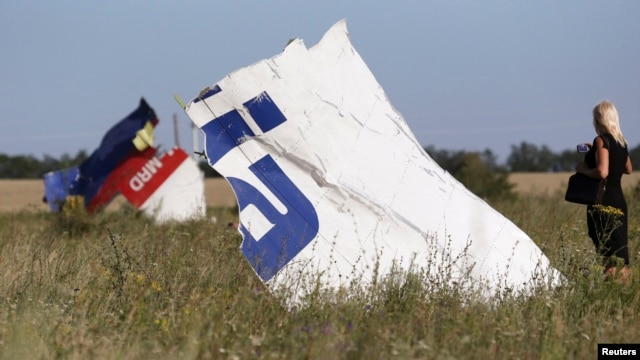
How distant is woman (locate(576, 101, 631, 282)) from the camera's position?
6230 millimetres

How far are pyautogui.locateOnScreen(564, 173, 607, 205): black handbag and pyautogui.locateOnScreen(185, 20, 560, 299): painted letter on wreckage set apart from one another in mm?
517

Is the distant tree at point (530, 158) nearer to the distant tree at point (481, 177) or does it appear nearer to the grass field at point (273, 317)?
the distant tree at point (481, 177)

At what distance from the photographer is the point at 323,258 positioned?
561 cm

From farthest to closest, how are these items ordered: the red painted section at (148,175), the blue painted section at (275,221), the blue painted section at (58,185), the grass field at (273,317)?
the blue painted section at (58,185) → the red painted section at (148,175) → the blue painted section at (275,221) → the grass field at (273,317)

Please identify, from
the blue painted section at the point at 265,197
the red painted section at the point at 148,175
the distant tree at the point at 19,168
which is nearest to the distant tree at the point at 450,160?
the red painted section at the point at 148,175

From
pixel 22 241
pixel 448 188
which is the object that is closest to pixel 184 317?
pixel 448 188

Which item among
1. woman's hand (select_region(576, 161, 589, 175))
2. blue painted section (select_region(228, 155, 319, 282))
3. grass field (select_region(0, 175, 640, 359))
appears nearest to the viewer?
grass field (select_region(0, 175, 640, 359))

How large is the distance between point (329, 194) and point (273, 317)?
1.04m

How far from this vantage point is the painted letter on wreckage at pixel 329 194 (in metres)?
5.61

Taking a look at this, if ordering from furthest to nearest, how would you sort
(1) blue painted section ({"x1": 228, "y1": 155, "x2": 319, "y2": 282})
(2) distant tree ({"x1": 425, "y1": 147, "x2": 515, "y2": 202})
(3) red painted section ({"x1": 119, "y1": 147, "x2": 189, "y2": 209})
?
(2) distant tree ({"x1": 425, "y1": 147, "x2": 515, "y2": 202}) < (3) red painted section ({"x1": 119, "y1": 147, "x2": 189, "y2": 209}) < (1) blue painted section ({"x1": 228, "y1": 155, "x2": 319, "y2": 282})

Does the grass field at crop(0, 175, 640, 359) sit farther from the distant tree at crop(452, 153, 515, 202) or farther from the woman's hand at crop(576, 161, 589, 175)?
the distant tree at crop(452, 153, 515, 202)

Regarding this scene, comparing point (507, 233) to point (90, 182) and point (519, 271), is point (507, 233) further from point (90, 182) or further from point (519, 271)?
point (90, 182)

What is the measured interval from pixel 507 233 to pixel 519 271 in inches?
11.2

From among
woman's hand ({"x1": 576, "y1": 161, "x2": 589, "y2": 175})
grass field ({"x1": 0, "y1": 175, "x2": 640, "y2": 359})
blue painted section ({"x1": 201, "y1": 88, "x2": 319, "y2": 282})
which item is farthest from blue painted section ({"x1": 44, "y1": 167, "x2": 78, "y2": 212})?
woman's hand ({"x1": 576, "y1": 161, "x2": 589, "y2": 175})
